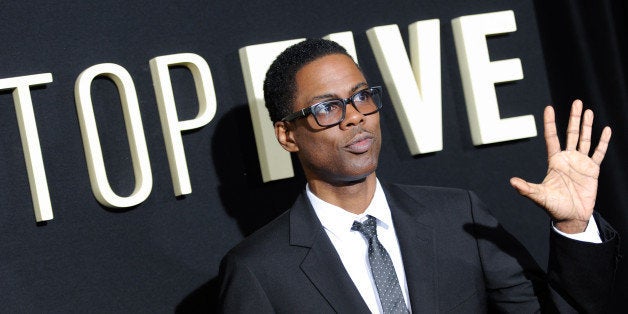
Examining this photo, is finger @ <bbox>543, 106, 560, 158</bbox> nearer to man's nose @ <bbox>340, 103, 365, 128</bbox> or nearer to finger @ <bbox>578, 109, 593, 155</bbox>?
finger @ <bbox>578, 109, 593, 155</bbox>

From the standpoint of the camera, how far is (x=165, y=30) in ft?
9.83

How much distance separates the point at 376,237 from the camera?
94.2 inches

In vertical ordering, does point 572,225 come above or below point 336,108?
below

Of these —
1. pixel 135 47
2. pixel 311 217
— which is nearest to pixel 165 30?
pixel 135 47

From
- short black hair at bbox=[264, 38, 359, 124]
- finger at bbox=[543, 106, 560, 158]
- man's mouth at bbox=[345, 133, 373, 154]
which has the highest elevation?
short black hair at bbox=[264, 38, 359, 124]

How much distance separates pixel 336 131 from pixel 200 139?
0.75m

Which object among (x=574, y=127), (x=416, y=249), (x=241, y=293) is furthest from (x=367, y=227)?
(x=574, y=127)

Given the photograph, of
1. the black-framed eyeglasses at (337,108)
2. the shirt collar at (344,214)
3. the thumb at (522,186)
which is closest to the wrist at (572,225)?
the thumb at (522,186)

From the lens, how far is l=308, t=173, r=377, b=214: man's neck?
2.43 metres

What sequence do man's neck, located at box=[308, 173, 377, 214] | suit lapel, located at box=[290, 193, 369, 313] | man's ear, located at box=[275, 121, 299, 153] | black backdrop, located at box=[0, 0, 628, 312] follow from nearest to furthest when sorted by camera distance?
1. suit lapel, located at box=[290, 193, 369, 313]
2. man's neck, located at box=[308, 173, 377, 214]
3. man's ear, located at box=[275, 121, 299, 153]
4. black backdrop, located at box=[0, 0, 628, 312]

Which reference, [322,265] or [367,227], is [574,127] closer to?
[367,227]

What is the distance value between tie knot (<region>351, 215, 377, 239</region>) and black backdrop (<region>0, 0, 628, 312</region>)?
72 centimetres

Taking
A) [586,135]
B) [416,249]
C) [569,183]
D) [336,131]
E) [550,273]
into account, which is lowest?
[550,273]

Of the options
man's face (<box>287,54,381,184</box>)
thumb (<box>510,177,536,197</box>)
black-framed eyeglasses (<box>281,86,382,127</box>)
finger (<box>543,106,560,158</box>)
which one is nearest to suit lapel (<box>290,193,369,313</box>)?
man's face (<box>287,54,381,184</box>)
